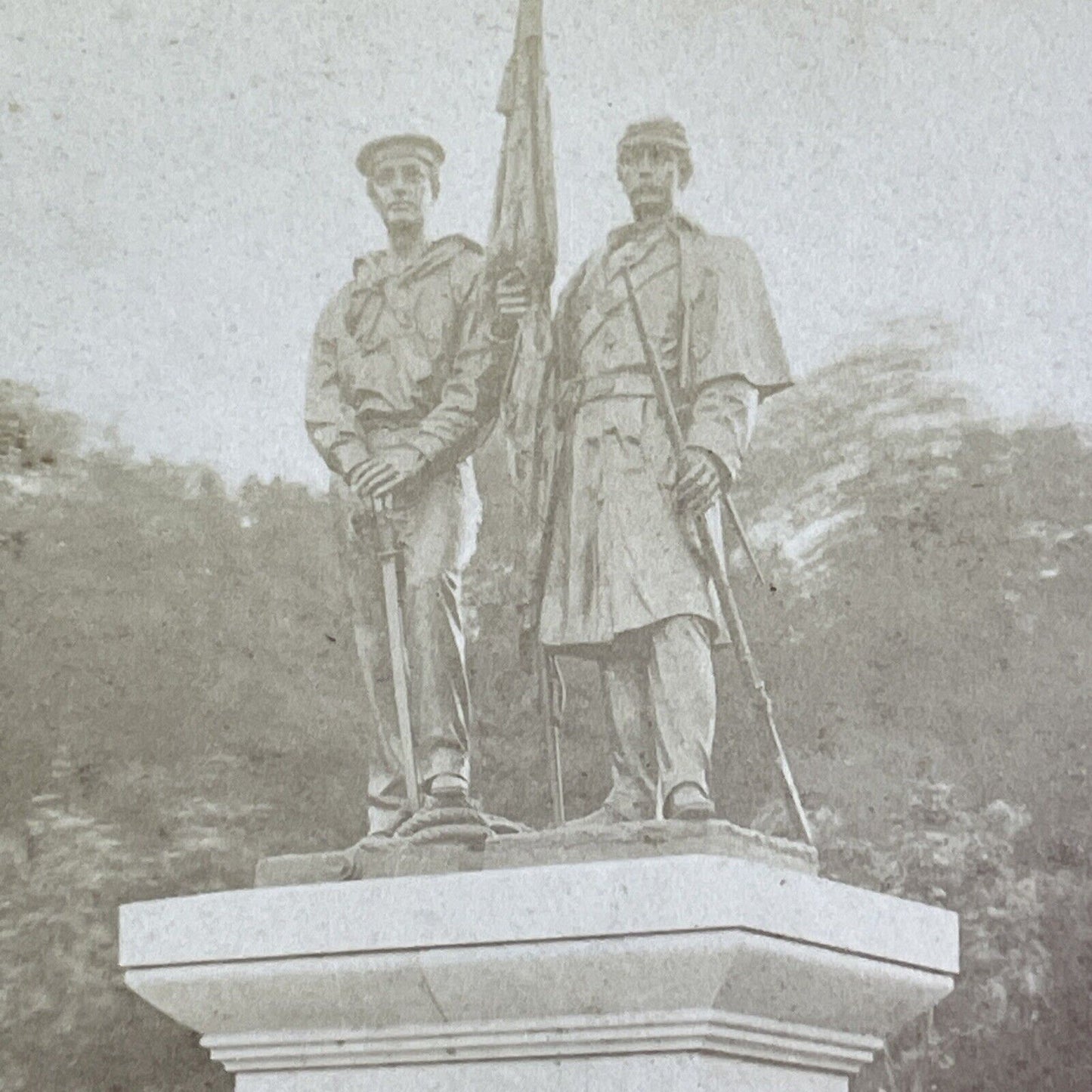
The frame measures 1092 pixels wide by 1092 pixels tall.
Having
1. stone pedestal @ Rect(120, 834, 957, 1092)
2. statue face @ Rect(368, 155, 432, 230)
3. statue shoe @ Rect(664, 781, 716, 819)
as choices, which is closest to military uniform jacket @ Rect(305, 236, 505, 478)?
statue face @ Rect(368, 155, 432, 230)

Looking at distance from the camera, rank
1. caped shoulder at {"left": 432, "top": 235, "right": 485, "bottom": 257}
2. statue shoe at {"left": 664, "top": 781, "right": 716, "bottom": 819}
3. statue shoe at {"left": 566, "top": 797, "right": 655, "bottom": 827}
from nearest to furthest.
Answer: statue shoe at {"left": 664, "top": 781, "right": 716, "bottom": 819}
statue shoe at {"left": 566, "top": 797, "right": 655, "bottom": 827}
caped shoulder at {"left": 432, "top": 235, "right": 485, "bottom": 257}

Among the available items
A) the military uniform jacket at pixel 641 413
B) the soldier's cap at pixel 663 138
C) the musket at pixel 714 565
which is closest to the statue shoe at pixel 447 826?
the military uniform jacket at pixel 641 413

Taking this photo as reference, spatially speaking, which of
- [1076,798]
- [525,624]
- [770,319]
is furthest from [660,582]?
[1076,798]

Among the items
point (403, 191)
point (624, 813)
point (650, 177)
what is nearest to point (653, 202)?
point (650, 177)

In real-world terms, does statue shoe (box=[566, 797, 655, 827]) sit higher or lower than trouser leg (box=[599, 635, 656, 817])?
lower

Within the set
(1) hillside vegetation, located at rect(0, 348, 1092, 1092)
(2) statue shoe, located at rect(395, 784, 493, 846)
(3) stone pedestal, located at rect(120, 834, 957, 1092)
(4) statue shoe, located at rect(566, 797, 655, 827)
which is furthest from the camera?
(1) hillside vegetation, located at rect(0, 348, 1092, 1092)

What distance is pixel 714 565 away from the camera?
206 inches

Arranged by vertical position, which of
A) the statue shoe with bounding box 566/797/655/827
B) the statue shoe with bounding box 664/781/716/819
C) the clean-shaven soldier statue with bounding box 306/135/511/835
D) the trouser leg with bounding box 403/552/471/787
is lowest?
the statue shoe with bounding box 664/781/716/819

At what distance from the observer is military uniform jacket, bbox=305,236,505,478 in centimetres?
566

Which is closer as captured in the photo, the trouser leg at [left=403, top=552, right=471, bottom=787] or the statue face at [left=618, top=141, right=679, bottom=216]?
the trouser leg at [left=403, top=552, right=471, bottom=787]

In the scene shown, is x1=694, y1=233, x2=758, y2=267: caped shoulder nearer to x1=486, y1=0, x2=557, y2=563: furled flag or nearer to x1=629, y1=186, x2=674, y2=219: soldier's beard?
x1=629, y1=186, x2=674, y2=219: soldier's beard

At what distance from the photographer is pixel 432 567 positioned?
5570 mm

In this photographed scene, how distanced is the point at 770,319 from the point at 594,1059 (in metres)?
1.92

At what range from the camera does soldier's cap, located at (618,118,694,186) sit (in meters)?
5.70
